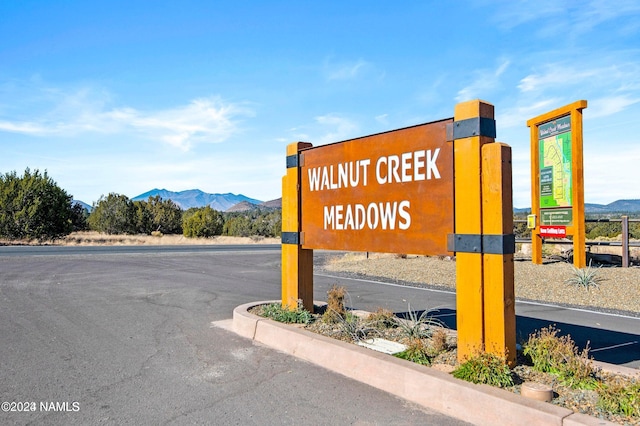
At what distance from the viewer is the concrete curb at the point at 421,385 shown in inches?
136

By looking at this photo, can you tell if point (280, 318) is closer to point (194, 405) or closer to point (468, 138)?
point (194, 405)

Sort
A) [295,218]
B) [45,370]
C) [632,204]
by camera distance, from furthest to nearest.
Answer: [632,204] < [295,218] < [45,370]

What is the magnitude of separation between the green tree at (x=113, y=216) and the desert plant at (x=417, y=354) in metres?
48.2

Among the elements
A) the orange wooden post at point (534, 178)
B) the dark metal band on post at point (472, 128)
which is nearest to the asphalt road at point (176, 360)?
the dark metal band on post at point (472, 128)

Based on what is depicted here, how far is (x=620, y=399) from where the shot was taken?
3420 mm

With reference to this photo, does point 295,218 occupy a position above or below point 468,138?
below

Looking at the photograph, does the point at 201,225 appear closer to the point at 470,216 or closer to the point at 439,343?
the point at 439,343

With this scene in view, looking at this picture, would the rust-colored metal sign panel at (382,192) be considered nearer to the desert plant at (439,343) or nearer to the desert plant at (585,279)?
the desert plant at (439,343)

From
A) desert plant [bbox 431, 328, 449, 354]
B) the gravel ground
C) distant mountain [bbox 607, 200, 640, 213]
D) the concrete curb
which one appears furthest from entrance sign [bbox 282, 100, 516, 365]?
distant mountain [bbox 607, 200, 640, 213]

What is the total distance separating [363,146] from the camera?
610 cm

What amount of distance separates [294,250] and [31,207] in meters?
38.9

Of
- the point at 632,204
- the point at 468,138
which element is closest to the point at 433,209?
the point at 468,138

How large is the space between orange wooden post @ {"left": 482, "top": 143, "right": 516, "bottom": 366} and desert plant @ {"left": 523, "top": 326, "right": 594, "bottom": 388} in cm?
23

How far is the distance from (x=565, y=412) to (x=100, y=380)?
4.22m
